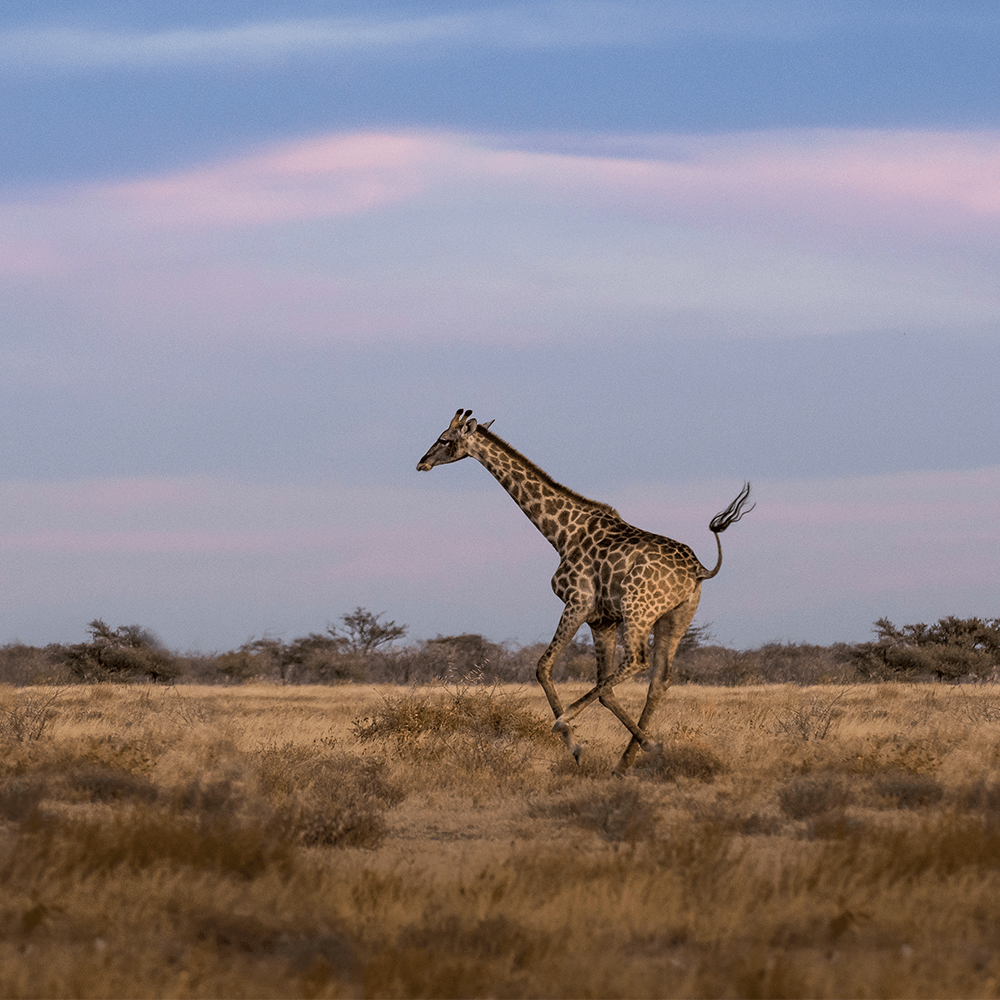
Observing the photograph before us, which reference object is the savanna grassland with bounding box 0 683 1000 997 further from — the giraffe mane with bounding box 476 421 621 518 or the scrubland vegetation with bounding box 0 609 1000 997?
the giraffe mane with bounding box 476 421 621 518

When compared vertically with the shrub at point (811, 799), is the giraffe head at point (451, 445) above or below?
above

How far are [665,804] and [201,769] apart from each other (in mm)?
4937

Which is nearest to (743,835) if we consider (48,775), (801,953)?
(801,953)

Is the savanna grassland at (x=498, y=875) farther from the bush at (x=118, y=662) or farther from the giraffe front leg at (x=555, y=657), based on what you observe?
the bush at (x=118, y=662)

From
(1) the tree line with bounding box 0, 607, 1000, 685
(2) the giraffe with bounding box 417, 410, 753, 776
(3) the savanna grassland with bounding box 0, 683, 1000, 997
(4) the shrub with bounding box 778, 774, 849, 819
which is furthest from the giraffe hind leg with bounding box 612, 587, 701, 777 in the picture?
(1) the tree line with bounding box 0, 607, 1000, 685

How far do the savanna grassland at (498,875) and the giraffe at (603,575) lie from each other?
0.75 metres

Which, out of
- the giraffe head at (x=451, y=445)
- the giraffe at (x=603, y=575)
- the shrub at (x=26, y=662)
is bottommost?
the shrub at (x=26, y=662)

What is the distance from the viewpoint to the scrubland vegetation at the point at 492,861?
18.5 feet

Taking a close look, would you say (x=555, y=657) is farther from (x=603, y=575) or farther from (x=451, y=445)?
(x=451, y=445)

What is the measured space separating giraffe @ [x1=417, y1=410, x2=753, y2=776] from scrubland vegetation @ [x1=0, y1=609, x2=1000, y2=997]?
33.2 inches

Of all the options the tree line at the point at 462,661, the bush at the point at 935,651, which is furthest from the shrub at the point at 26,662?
the bush at the point at 935,651

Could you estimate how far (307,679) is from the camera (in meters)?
50.7

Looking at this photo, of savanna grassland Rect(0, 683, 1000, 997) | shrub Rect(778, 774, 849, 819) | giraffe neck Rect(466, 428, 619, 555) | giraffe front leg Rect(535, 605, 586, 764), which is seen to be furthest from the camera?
giraffe neck Rect(466, 428, 619, 555)

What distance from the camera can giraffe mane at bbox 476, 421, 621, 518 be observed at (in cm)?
1447
